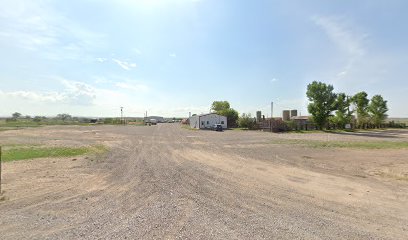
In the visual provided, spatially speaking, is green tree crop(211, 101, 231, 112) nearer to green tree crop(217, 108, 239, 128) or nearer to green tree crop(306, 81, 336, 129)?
green tree crop(217, 108, 239, 128)

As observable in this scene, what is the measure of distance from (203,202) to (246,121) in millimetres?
63102

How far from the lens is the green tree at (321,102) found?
65.6 m

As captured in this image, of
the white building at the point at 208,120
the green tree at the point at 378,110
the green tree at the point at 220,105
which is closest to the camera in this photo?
the white building at the point at 208,120

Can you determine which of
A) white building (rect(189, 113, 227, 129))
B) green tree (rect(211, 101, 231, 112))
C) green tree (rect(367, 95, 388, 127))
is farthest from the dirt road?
green tree (rect(211, 101, 231, 112))

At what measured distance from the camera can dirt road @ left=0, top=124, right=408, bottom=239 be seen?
6.98 m

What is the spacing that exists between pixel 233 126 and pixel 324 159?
205ft

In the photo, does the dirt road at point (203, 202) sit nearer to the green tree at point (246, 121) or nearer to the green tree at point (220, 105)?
the green tree at point (246, 121)

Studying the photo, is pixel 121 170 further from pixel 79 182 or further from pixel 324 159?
pixel 324 159

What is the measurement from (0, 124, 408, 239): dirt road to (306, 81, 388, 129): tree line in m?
51.3

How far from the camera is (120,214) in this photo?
8.24 metres

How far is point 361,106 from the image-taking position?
77812 mm

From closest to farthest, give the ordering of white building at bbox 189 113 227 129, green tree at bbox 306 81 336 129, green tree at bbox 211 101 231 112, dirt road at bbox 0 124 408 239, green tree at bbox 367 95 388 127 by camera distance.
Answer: dirt road at bbox 0 124 408 239 → green tree at bbox 306 81 336 129 → white building at bbox 189 113 227 129 → green tree at bbox 367 95 388 127 → green tree at bbox 211 101 231 112

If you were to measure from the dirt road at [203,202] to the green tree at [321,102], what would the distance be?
51.0m

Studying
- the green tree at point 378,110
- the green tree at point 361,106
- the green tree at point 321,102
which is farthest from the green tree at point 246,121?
the green tree at point 378,110
